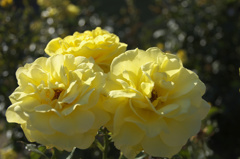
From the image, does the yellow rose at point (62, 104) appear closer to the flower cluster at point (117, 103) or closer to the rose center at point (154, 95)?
the flower cluster at point (117, 103)

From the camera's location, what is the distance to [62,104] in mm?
770

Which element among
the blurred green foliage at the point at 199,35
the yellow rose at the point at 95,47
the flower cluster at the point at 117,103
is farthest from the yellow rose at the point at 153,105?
the blurred green foliage at the point at 199,35

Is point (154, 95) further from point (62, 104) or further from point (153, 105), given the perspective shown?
point (62, 104)

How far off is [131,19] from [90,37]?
3.14m

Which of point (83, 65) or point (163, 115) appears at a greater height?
point (83, 65)

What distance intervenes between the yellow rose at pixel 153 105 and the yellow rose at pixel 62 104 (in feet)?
0.16

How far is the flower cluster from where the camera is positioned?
71cm

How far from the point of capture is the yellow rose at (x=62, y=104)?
0.71m

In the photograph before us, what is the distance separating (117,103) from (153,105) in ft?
0.32

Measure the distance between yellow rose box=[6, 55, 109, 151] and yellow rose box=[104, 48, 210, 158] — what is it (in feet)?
0.16

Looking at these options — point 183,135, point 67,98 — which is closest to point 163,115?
point 183,135

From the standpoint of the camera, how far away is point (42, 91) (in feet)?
2.49

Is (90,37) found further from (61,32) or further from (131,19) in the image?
(131,19)

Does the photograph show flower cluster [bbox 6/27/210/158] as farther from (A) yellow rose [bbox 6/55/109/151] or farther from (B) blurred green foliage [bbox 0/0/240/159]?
(B) blurred green foliage [bbox 0/0/240/159]
